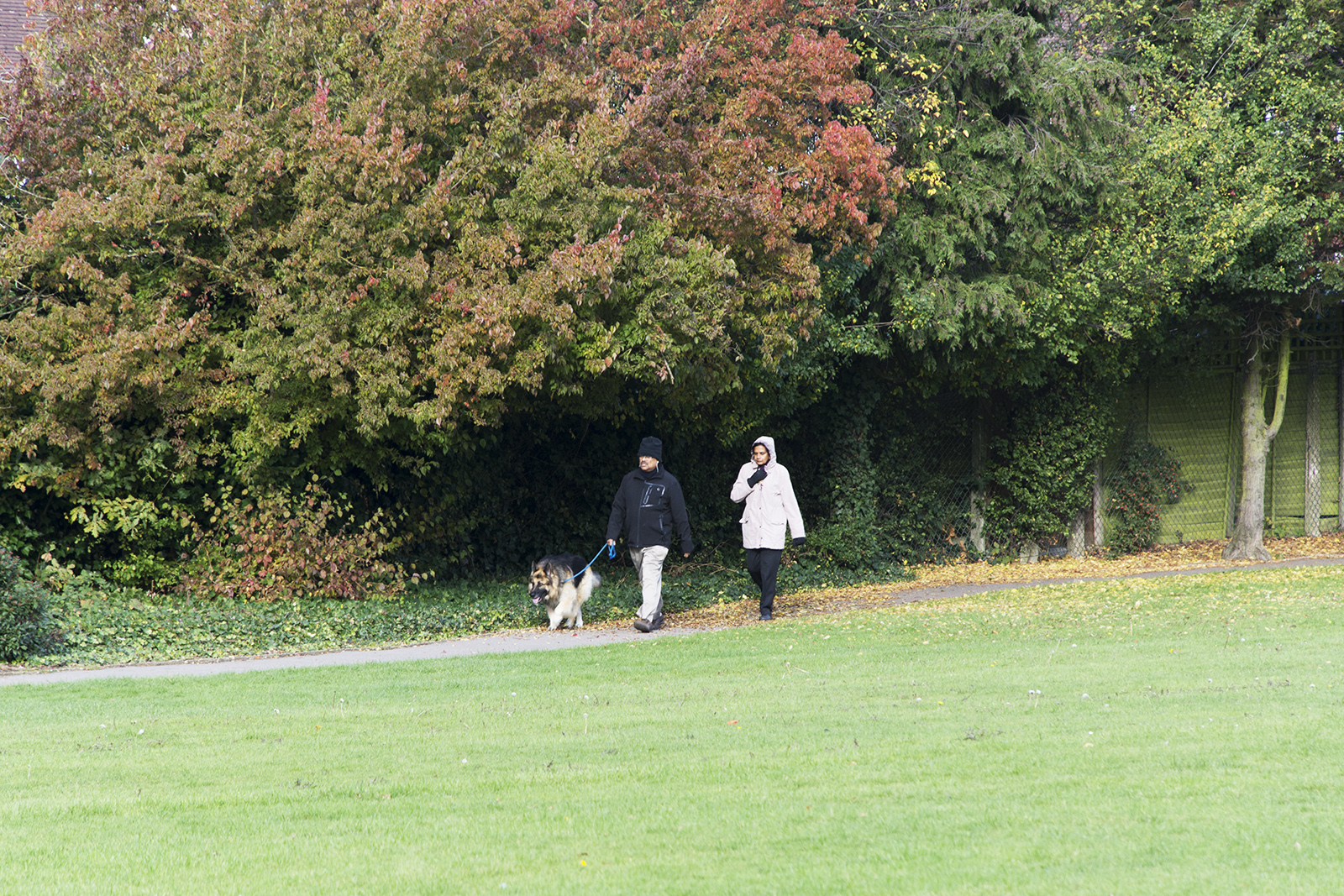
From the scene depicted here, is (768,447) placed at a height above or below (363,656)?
above

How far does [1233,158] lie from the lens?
15906 mm

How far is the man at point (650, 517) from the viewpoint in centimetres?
1220

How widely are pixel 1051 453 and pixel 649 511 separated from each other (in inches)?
332

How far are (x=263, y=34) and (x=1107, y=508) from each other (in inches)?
566

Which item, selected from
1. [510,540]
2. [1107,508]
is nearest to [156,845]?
[510,540]

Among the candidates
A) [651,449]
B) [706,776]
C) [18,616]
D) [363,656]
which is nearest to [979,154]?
[651,449]

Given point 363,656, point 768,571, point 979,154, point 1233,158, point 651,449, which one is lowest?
point 363,656

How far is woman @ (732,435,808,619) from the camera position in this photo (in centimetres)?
1247

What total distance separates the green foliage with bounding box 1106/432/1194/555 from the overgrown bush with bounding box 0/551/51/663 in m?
15.2

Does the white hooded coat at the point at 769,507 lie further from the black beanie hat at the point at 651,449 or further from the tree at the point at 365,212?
the tree at the point at 365,212

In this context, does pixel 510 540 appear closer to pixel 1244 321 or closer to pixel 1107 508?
pixel 1107 508

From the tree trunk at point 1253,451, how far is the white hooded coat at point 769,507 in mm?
8808

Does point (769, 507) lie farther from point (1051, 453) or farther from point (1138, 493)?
point (1138, 493)

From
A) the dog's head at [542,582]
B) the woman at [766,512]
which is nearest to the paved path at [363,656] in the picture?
the dog's head at [542,582]
